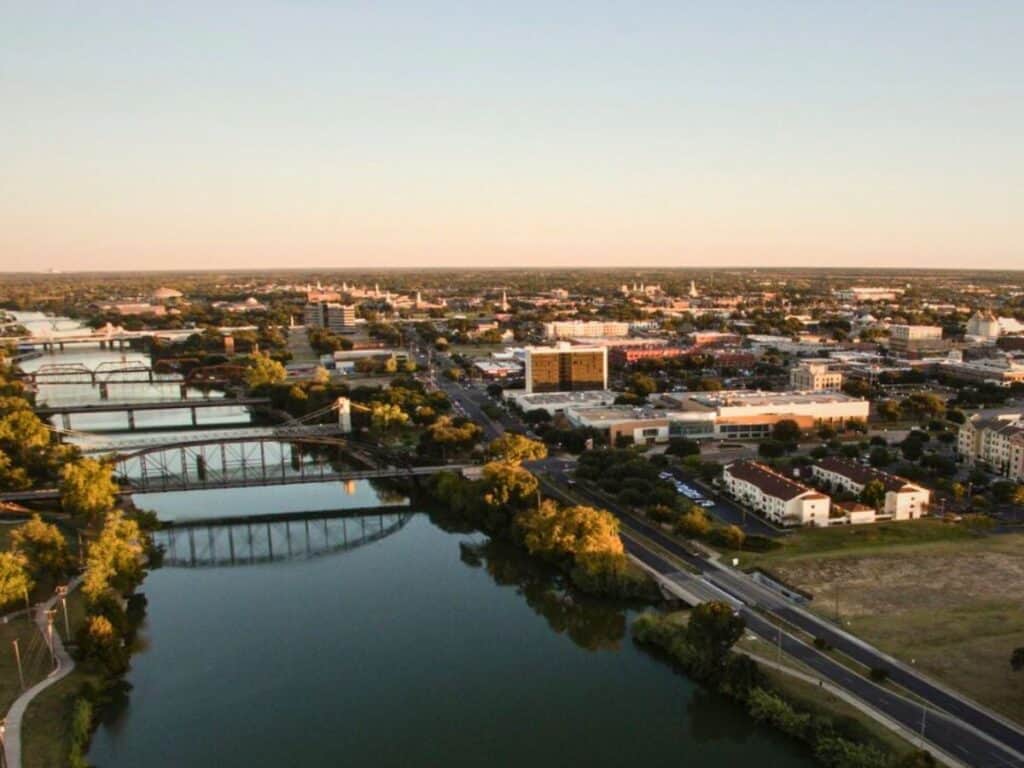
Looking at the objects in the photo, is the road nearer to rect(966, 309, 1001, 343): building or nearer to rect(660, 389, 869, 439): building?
rect(660, 389, 869, 439): building

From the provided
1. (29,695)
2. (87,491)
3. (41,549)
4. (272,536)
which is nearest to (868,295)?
(272,536)

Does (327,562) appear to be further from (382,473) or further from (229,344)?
(229,344)

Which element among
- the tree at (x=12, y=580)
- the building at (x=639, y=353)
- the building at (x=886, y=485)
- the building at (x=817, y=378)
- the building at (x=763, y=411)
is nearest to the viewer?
the tree at (x=12, y=580)

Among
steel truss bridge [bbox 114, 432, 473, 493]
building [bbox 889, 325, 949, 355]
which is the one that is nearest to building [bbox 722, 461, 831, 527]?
steel truss bridge [bbox 114, 432, 473, 493]

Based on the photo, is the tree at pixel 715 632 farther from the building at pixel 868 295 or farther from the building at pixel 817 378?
the building at pixel 868 295

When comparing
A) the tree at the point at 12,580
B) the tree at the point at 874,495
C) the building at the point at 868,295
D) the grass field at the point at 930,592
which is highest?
the building at the point at 868,295

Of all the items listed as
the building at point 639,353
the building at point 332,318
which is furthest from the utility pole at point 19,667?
the building at point 332,318

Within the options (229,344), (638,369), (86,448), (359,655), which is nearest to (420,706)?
(359,655)
